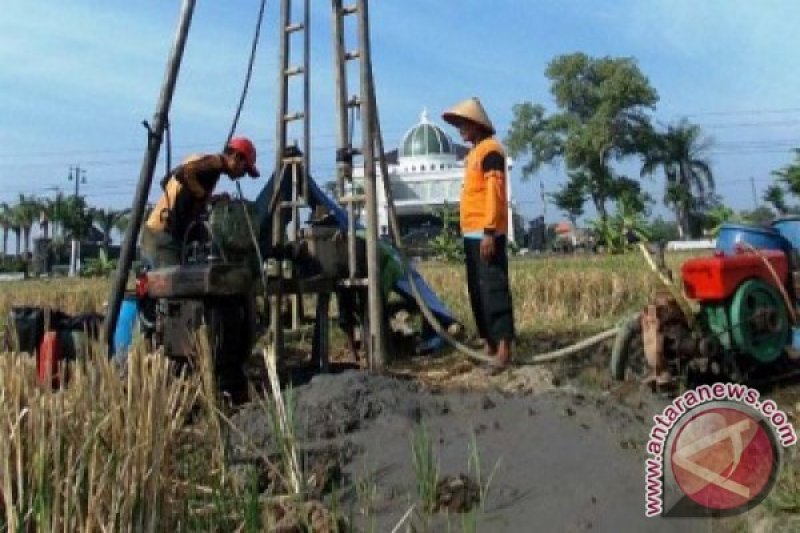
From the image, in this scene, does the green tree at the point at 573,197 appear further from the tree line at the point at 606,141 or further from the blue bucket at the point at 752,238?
the blue bucket at the point at 752,238

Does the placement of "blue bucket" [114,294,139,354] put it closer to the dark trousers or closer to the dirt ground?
the dirt ground

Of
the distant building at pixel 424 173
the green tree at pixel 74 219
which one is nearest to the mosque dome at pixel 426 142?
the distant building at pixel 424 173

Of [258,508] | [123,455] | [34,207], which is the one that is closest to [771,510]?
[258,508]

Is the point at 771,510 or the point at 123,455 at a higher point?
the point at 123,455

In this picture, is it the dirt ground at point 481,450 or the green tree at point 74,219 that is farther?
the green tree at point 74,219

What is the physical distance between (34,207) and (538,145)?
129 feet

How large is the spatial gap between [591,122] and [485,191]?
5298cm

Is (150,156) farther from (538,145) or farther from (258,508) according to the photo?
(538,145)

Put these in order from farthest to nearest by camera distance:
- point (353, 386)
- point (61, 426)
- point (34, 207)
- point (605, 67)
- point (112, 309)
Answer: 1. point (34, 207)
2. point (605, 67)
3. point (112, 309)
4. point (353, 386)
5. point (61, 426)

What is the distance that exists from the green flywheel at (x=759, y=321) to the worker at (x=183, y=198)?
313 cm

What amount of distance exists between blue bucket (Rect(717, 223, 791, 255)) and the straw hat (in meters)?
1.67

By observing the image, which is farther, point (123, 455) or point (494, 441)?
point (494, 441)

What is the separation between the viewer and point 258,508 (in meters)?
2.90

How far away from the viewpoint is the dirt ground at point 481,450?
10.2 ft
